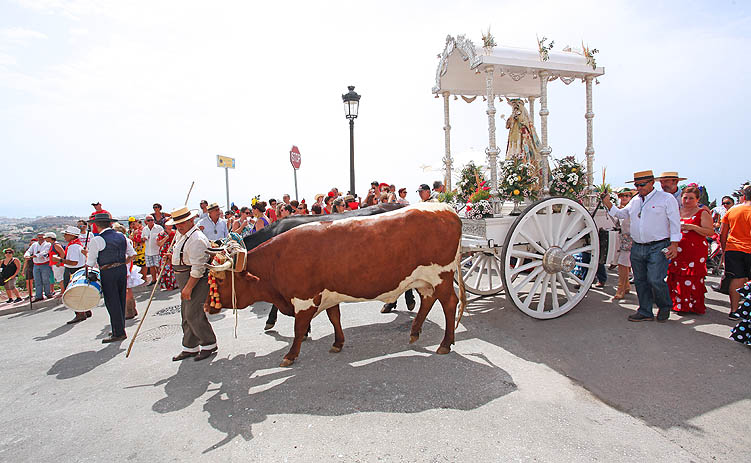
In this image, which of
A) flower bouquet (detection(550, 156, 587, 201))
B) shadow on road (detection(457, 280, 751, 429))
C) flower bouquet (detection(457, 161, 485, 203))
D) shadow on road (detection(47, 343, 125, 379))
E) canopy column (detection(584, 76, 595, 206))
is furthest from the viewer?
flower bouquet (detection(457, 161, 485, 203))

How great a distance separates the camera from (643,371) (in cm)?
394

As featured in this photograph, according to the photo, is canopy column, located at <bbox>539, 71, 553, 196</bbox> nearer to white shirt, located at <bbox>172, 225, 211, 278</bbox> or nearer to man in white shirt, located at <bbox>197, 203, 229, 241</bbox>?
white shirt, located at <bbox>172, 225, 211, 278</bbox>

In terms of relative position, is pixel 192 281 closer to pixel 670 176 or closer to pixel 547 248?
pixel 547 248

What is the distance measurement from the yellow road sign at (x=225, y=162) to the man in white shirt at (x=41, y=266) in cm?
507

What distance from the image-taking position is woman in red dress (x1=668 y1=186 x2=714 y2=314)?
5.43m

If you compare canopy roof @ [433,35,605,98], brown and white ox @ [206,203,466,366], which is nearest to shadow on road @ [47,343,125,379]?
brown and white ox @ [206,203,466,366]

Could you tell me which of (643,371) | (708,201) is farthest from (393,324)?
(708,201)

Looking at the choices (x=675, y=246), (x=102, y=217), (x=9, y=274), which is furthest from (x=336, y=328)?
(x=9, y=274)

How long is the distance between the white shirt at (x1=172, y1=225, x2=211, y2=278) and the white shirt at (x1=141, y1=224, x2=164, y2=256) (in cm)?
558

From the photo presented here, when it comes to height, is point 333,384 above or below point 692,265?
below

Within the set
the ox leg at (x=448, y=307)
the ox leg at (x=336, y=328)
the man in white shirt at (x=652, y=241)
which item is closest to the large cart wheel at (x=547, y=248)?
the man in white shirt at (x=652, y=241)

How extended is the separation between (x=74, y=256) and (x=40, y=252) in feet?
6.20

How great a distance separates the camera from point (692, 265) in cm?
549

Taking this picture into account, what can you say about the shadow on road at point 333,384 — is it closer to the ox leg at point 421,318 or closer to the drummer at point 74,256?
the ox leg at point 421,318
